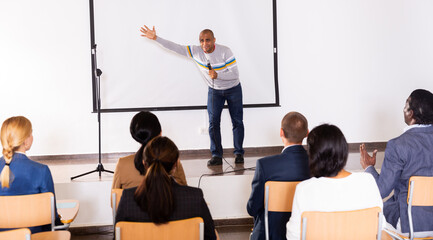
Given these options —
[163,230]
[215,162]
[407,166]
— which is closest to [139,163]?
[163,230]

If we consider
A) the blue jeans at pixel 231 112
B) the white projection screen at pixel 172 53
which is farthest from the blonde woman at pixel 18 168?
the white projection screen at pixel 172 53

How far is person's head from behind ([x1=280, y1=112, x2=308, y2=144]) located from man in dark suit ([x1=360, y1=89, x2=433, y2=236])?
506mm

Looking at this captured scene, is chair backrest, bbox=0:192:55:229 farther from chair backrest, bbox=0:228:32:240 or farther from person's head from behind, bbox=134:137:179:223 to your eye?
person's head from behind, bbox=134:137:179:223

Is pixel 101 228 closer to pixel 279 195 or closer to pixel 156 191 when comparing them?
pixel 279 195

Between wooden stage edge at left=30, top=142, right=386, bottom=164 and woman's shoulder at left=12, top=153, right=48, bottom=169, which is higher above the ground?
woman's shoulder at left=12, top=153, right=48, bottom=169

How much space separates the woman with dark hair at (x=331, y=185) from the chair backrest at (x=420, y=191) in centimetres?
50

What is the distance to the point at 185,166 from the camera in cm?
489

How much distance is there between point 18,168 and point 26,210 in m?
0.27

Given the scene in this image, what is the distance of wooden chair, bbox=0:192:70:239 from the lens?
2.31m

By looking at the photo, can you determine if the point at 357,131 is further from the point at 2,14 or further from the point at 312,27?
the point at 2,14

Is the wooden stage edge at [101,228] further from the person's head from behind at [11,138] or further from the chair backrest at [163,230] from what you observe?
the chair backrest at [163,230]

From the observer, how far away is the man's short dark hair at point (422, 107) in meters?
2.71

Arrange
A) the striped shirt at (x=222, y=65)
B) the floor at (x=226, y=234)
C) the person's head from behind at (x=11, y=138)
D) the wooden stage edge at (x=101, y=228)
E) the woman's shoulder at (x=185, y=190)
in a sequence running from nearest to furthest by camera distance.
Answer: the woman's shoulder at (x=185, y=190)
the person's head from behind at (x=11, y=138)
the floor at (x=226, y=234)
the wooden stage edge at (x=101, y=228)
the striped shirt at (x=222, y=65)

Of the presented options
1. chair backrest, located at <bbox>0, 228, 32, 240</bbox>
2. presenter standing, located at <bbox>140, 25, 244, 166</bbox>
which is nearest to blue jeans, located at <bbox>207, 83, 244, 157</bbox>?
presenter standing, located at <bbox>140, 25, 244, 166</bbox>
